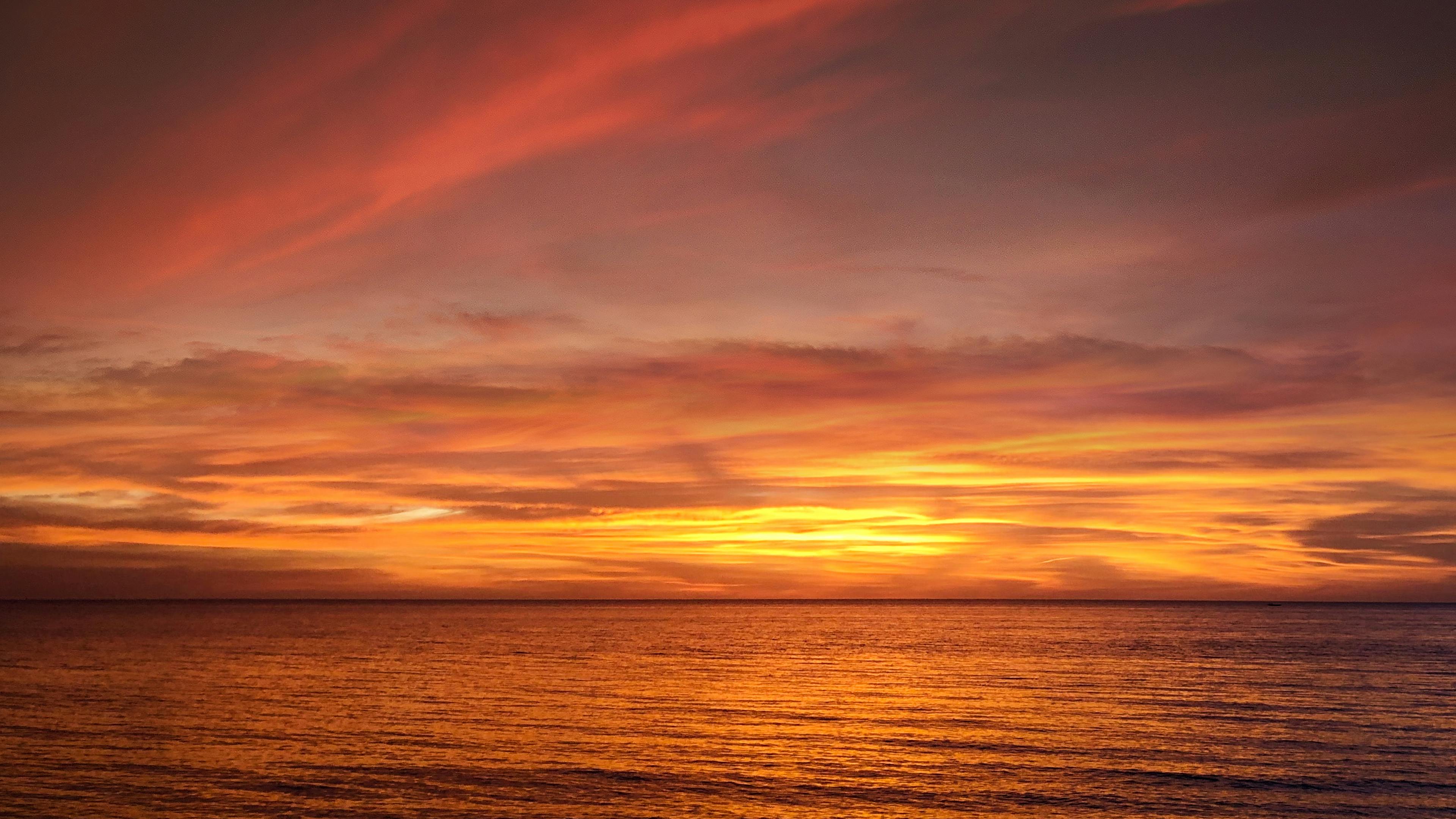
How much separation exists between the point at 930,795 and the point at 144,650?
10761cm

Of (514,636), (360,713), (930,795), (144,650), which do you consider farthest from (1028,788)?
(514,636)

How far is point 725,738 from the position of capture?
1938 inches

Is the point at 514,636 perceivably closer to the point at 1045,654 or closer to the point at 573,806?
the point at 1045,654

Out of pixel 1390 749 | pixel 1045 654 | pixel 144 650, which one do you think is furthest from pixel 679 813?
pixel 144 650

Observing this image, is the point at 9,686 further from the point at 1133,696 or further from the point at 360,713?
the point at 1133,696

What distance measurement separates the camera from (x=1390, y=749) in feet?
149

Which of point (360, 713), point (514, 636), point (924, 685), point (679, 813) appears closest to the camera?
point (679, 813)

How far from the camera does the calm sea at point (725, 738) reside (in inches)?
1430

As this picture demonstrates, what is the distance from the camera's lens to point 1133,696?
67.4 meters

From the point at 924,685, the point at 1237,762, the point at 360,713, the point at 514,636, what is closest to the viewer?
the point at 1237,762

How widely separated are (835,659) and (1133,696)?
4202 centimetres

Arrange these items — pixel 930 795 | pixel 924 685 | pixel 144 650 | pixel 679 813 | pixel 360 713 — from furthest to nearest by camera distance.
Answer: pixel 144 650 → pixel 924 685 → pixel 360 713 → pixel 930 795 → pixel 679 813

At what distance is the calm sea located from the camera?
3631 cm

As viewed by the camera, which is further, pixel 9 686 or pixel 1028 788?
pixel 9 686
